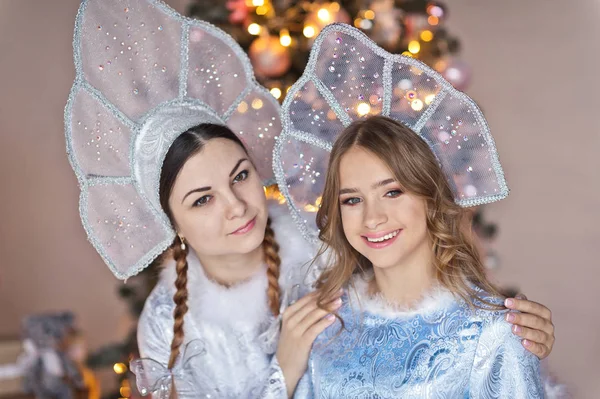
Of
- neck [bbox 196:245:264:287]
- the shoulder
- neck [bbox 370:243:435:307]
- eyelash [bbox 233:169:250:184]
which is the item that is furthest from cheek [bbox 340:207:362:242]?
the shoulder

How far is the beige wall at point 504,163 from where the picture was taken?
4.27 meters

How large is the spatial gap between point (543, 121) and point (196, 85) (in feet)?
9.28

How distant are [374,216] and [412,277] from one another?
22 centimetres

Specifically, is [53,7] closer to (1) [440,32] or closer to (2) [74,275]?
(2) [74,275]

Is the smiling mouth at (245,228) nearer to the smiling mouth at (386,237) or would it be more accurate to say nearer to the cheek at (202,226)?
the cheek at (202,226)

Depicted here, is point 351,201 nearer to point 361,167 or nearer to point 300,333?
point 361,167

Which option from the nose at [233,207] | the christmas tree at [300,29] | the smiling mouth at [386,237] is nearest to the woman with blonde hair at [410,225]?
the smiling mouth at [386,237]

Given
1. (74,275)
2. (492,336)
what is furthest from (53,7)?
(492,336)

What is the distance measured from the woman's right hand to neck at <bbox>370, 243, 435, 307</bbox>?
200mm

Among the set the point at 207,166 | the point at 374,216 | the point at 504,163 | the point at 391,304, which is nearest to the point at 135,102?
the point at 207,166

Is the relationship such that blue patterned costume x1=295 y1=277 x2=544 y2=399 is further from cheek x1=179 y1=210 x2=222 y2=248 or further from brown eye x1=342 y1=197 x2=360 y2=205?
cheek x1=179 y1=210 x2=222 y2=248

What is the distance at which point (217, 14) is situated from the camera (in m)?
3.01

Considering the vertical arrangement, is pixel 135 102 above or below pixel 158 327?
above

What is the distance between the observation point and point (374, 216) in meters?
1.77
